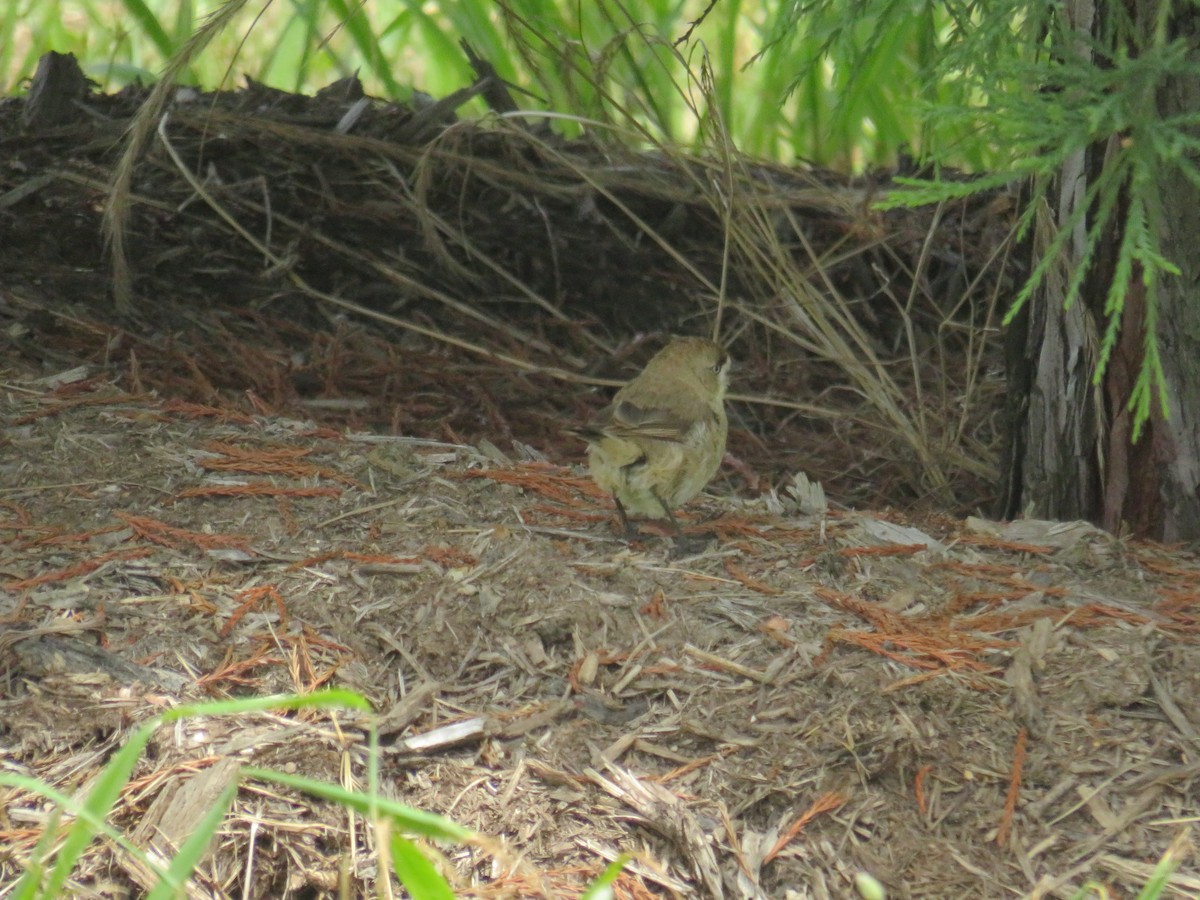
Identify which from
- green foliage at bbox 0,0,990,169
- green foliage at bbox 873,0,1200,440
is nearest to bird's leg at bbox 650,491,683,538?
green foliage at bbox 873,0,1200,440

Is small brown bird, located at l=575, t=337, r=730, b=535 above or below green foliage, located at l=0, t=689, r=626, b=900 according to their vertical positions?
below

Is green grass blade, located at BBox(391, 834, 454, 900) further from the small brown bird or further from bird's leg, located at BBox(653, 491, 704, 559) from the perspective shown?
the small brown bird

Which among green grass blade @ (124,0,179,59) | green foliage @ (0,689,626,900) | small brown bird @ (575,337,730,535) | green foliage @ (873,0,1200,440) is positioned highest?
green grass blade @ (124,0,179,59)

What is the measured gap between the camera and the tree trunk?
379cm

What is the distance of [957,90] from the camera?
11.9ft

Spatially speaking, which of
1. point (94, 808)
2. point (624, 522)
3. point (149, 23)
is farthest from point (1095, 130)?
point (149, 23)

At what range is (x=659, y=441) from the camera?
4023mm

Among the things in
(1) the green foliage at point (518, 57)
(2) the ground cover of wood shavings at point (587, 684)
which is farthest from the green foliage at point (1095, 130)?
(1) the green foliage at point (518, 57)

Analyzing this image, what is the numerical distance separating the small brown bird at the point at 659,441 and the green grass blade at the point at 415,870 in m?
2.04

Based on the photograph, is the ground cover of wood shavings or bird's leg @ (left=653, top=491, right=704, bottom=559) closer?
the ground cover of wood shavings

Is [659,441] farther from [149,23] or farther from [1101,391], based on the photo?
[149,23]

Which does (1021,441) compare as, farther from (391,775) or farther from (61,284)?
(61,284)

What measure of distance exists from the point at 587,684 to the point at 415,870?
1201 mm

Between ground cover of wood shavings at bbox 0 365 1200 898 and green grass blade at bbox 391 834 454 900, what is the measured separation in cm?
39
